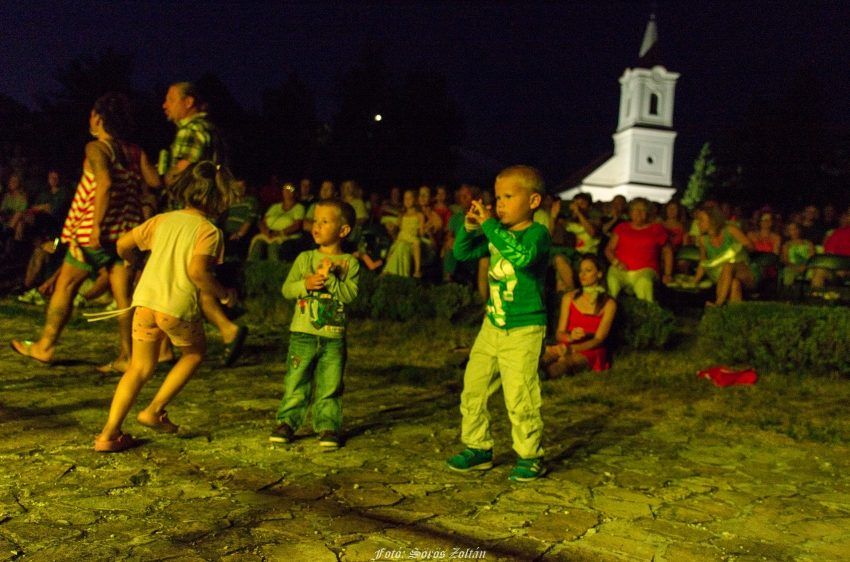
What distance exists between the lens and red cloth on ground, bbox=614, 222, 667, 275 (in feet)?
32.4

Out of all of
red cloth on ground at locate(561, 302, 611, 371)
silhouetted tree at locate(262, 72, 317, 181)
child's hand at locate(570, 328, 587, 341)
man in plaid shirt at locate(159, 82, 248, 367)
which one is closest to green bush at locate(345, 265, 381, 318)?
red cloth on ground at locate(561, 302, 611, 371)

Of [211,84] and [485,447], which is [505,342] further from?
[211,84]

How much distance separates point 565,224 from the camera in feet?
37.6

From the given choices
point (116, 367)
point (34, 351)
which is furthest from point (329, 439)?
point (34, 351)

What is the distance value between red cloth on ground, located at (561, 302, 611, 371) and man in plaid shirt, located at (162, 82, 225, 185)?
3703 mm

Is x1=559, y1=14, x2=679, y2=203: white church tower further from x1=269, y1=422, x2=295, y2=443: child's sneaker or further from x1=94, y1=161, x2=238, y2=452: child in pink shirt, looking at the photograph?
x1=94, y1=161, x2=238, y2=452: child in pink shirt

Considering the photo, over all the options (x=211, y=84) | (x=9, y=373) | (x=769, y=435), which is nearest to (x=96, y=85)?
(x=211, y=84)

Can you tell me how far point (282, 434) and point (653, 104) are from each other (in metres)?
93.8

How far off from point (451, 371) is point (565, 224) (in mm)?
4237

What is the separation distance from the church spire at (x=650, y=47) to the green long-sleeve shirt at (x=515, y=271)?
94130 mm

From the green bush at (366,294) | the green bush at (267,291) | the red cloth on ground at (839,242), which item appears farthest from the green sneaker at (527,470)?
the red cloth on ground at (839,242)

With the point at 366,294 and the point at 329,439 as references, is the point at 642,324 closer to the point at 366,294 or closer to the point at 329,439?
the point at 366,294

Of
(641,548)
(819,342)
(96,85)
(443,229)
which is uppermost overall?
(96,85)

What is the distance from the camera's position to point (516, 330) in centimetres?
460
